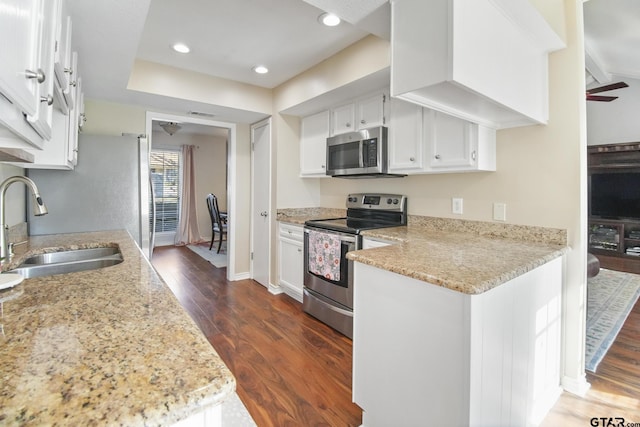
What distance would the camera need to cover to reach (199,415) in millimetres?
552

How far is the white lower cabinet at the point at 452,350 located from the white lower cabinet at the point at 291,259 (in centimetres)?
173

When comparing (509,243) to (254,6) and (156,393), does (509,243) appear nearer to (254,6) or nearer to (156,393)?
(156,393)

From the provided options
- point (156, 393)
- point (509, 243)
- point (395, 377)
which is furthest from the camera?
point (509, 243)

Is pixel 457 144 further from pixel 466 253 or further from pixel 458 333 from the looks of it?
pixel 458 333

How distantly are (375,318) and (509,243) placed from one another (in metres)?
1.05

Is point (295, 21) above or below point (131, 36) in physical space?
above

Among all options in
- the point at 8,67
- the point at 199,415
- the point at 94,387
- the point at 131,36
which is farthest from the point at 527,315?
the point at 131,36

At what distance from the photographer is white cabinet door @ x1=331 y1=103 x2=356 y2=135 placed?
302cm

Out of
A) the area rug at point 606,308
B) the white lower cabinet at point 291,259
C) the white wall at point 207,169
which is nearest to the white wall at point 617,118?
the area rug at point 606,308

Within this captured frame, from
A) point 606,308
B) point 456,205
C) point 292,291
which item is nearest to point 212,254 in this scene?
point 292,291

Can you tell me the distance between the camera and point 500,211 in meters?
2.17

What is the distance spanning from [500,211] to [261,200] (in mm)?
2672

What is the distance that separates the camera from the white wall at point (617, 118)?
506cm

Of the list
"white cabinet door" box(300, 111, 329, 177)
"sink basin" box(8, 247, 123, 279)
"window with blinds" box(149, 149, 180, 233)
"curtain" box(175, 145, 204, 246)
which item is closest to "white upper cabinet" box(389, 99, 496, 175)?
"white cabinet door" box(300, 111, 329, 177)
